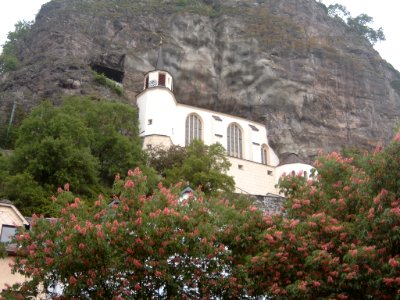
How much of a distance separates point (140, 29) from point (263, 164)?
68.9 feet

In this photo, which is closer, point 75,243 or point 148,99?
point 75,243

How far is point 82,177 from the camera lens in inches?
1550

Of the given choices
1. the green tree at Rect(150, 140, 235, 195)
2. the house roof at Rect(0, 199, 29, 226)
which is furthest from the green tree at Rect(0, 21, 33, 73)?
the house roof at Rect(0, 199, 29, 226)

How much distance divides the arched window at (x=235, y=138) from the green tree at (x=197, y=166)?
1275cm

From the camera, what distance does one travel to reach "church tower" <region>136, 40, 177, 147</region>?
58.0 meters

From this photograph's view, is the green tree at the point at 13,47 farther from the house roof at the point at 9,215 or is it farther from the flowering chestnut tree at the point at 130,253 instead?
the flowering chestnut tree at the point at 130,253

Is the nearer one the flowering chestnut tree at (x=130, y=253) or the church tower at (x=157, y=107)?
the flowering chestnut tree at (x=130, y=253)

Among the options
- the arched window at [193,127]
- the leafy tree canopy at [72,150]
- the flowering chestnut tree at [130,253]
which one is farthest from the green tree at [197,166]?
the flowering chestnut tree at [130,253]

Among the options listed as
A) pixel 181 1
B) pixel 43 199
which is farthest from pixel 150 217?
pixel 181 1

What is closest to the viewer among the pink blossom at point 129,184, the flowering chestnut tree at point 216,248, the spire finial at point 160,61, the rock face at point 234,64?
the flowering chestnut tree at point 216,248

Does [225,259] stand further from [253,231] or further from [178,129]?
[178,129]

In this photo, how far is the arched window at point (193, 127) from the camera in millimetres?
62906

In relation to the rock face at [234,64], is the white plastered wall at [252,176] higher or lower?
lower

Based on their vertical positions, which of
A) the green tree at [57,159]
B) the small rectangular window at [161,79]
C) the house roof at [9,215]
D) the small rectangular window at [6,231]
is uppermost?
the small rectangular window at [161,79]
